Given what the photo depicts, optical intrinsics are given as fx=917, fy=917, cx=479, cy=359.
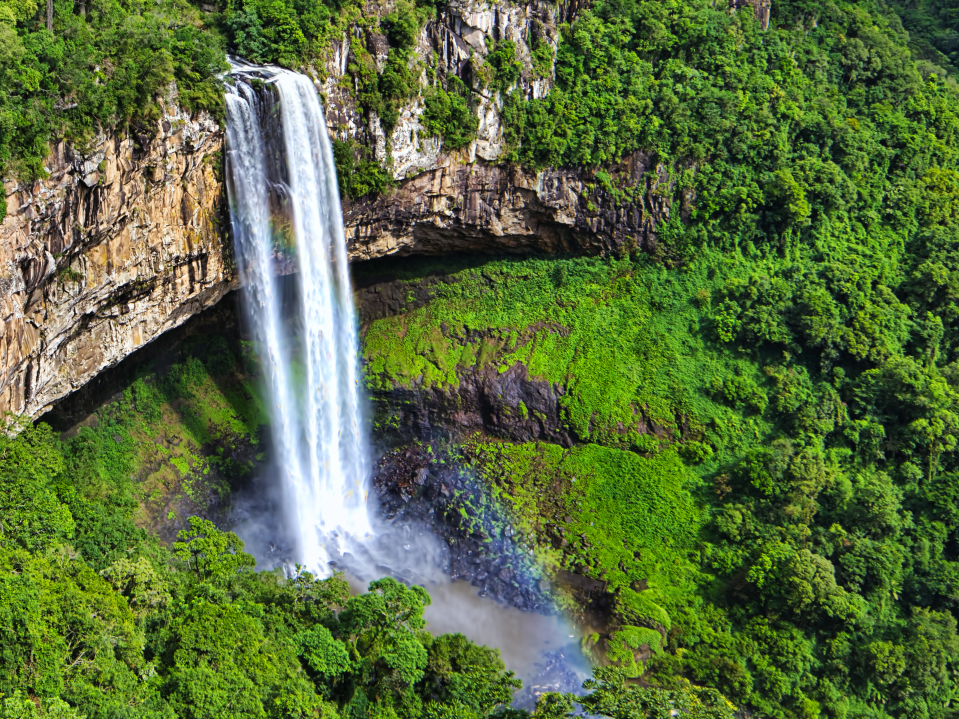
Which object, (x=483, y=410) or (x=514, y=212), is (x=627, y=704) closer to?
(x=483, y=410)

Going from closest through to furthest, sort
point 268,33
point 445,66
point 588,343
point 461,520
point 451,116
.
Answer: point 268,33 < point 461,520 < point 451,116 < point 445,66 < point 588,343

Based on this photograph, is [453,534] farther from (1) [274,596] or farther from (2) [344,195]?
(2) [344,195]

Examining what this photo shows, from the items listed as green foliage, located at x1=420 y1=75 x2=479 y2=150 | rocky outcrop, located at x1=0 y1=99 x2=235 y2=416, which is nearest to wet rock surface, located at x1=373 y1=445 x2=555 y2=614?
rocky outcrop, located at x1=0 y1=99 x2=235 y2=416

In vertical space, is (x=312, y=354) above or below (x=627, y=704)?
above

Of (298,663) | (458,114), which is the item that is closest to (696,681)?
(298,663)

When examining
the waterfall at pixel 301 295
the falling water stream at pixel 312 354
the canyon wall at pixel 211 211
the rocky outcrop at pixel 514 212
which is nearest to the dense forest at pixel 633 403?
the rocky outcrop at pixel 514 212

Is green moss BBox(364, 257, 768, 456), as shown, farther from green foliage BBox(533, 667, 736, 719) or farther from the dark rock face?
green foliage BBox(533, 667, 736, 719)

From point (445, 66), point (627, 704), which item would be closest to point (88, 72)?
point (445, 66)
